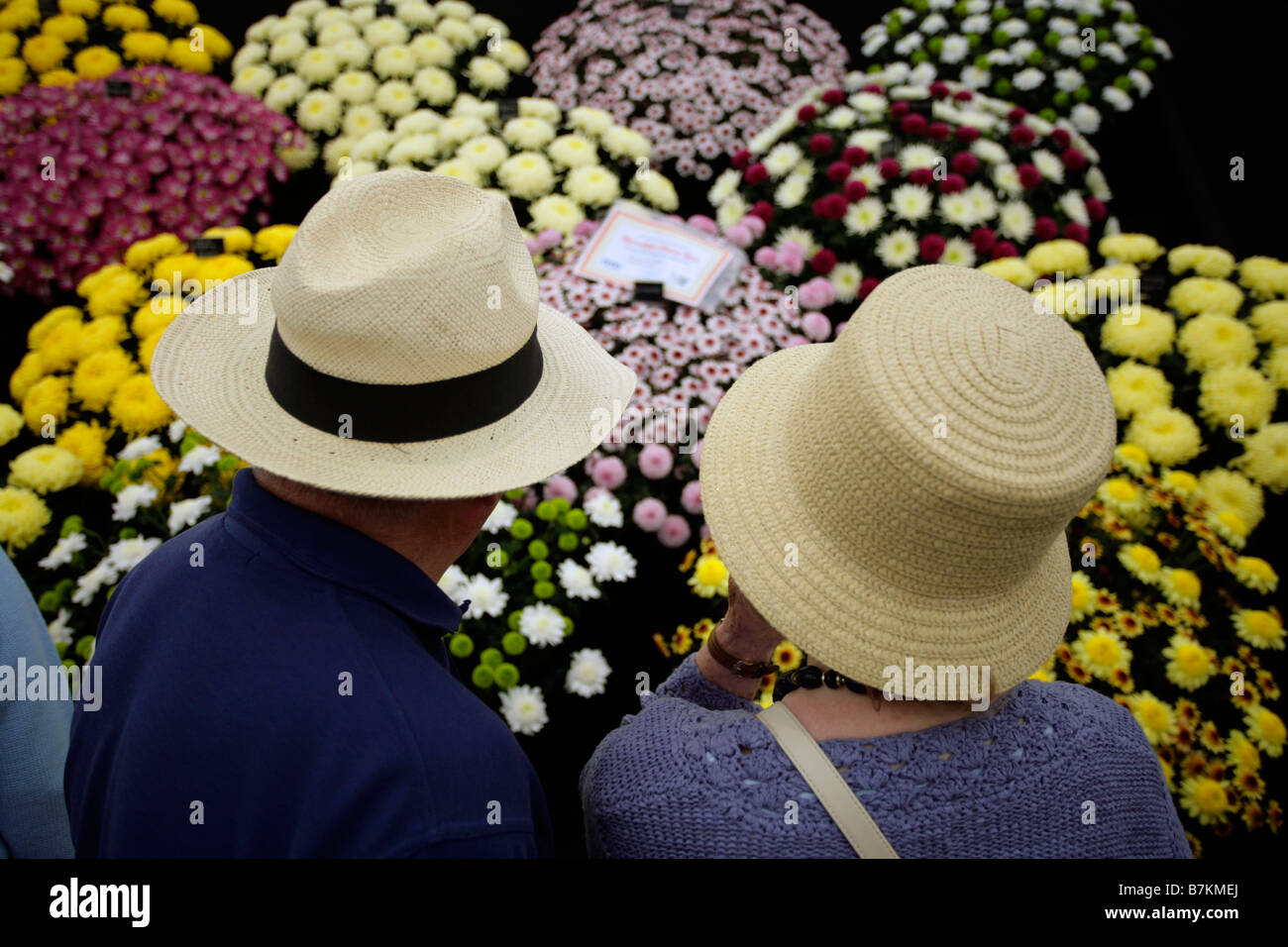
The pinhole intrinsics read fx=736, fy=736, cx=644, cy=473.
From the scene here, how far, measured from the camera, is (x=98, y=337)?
2744 mm

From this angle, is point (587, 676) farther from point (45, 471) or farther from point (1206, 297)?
point (1206, 297)

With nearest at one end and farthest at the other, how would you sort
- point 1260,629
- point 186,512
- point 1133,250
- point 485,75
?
point 1260,629 → point 186,512 → point 1133,250 → point 485,75

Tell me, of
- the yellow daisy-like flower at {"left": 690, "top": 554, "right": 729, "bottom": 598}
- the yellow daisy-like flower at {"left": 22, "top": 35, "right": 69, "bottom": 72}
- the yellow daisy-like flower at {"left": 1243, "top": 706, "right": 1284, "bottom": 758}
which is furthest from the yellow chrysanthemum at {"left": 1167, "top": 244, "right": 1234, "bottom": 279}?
the yellow daisy-like flower at {"left": 22, "top": 35, "right": 69, "bottom": 72}

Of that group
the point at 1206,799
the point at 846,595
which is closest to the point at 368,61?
the point at 846,595

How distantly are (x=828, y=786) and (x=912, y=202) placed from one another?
3148mm

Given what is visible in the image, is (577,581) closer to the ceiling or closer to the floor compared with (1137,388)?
closer to the floor

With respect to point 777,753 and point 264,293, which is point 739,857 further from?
point 264,293

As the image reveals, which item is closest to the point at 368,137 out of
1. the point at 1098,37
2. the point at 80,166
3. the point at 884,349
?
the point at 80,166

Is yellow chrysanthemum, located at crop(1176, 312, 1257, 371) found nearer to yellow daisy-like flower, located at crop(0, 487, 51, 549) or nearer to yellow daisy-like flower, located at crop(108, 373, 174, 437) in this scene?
yellow daisy-like flower, located at crop(108, 373, 174, 437)

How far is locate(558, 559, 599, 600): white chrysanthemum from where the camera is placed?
2254 millimetres

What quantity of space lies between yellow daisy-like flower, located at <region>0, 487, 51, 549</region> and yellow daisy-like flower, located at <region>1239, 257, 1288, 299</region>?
4.44 metres

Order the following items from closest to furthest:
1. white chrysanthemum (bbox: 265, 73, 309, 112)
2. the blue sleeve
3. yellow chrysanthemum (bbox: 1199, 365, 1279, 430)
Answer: the blue sleeve < yellow chrysanthemum (bbox: 1199, 365, 1279, 430) < white chrysanthemum (bbox: 265, 73, 309, 112)

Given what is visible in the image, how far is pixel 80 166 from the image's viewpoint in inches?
141

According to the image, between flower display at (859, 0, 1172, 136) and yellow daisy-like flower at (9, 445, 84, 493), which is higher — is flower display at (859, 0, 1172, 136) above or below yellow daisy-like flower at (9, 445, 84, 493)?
above
